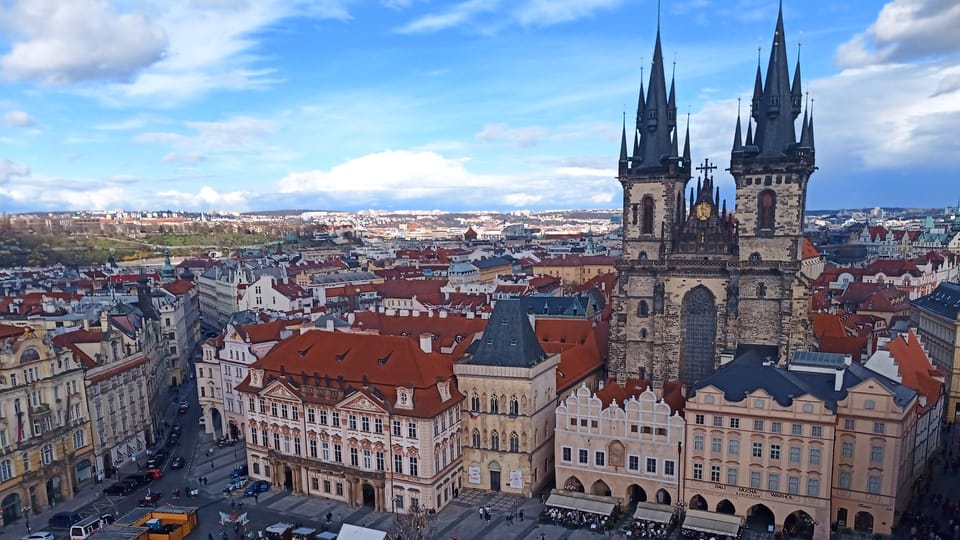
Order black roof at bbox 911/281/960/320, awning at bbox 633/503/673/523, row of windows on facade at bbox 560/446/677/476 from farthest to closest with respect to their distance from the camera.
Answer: black roof at bbox 911/281/960/320 < row of windows on facade at bbox 560/446/677/476 < awning at bbox 633/503/673/523

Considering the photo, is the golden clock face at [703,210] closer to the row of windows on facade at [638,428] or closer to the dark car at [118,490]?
the row of windows on facade at [638,428]

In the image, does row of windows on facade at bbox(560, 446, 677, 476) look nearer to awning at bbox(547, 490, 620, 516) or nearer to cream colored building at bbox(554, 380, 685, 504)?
cream colored building at bbox(554, 380, 685, 504)

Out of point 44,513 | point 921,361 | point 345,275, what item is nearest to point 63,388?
point 44,513

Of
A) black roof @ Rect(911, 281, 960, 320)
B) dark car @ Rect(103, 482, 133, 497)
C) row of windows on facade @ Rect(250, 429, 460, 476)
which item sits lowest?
dark car @ Rect(103, 482, 133, 497)

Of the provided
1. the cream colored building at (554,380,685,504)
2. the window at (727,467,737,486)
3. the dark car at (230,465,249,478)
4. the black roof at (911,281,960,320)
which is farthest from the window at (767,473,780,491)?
the dark car at (230,465,249,478)

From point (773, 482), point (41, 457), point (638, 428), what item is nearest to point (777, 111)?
point (638, 428)

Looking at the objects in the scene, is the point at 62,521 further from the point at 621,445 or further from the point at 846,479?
the point at 846,479

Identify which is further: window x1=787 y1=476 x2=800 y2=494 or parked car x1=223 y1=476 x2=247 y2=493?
parked car x1=223 y1=476 x2=247 y2=493
